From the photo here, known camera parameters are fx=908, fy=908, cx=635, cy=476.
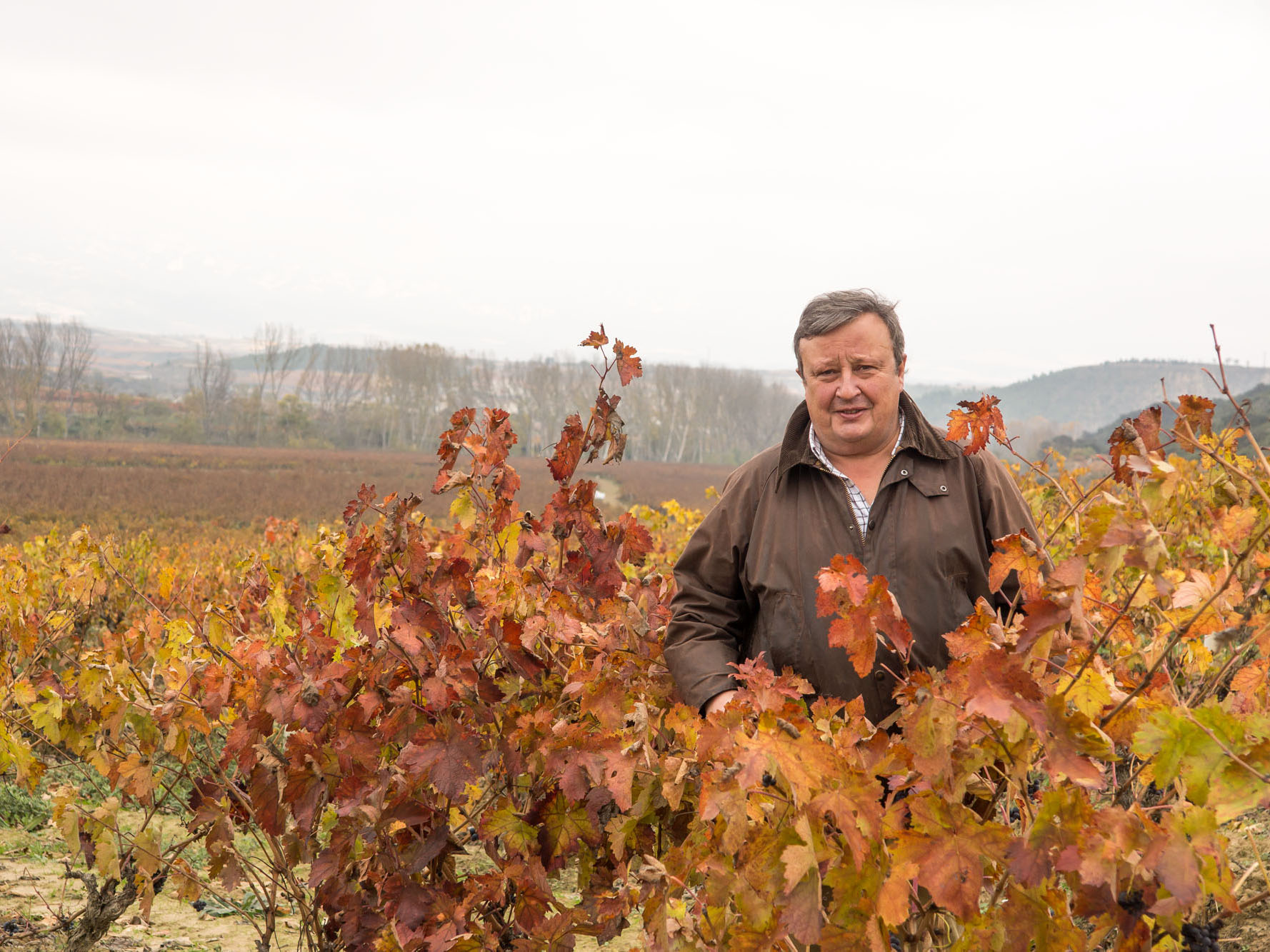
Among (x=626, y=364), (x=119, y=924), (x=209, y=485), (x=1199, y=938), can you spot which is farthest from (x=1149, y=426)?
(x=209, y=485)

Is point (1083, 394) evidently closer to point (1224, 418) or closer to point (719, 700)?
point (1224, 418)

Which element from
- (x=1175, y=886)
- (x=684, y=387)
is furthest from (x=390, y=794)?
(x=684, y=387)

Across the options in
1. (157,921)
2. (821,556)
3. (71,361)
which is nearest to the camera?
(821,556)

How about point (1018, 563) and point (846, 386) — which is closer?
point (1018, 563)

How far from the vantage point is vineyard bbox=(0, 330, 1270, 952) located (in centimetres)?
107

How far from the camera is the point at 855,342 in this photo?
1982 millimetres

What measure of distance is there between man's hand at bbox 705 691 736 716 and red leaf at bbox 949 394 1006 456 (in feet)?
2.15

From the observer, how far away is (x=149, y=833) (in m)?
2.06

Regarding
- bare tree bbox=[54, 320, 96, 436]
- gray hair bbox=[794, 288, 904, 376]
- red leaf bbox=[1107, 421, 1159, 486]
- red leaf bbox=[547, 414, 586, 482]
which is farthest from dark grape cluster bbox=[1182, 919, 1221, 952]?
bare tree bbox=[54, 320, 96, 436]

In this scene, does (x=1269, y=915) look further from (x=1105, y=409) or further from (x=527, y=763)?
(x=1105, y=409)

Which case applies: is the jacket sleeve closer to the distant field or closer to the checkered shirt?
the checkered shirt

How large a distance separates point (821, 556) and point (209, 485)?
100 ft

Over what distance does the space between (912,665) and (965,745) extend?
81 cm

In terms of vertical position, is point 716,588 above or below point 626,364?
below
